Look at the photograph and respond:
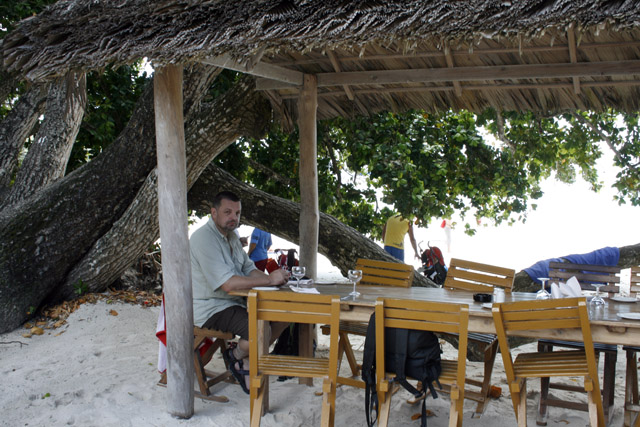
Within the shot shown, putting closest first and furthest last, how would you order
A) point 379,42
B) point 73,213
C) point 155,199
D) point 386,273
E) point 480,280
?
point 379,42
point 480,280
point 386,273
point 155,199
point 73,213

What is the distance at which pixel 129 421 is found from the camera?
157 inches

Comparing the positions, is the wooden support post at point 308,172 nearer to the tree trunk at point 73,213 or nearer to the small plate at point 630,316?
the tree trunk at point 73,213

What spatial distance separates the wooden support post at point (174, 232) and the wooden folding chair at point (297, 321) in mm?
743

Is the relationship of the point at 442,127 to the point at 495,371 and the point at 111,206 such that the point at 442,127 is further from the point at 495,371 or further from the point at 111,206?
the point at 111,206

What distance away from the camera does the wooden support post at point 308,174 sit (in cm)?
573

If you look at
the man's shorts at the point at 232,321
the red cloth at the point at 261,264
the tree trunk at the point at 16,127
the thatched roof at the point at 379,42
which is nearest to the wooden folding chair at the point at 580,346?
the thatched roof at the point at 379,42

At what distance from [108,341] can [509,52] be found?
179 inches

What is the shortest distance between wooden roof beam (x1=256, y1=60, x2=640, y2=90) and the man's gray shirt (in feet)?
6.74

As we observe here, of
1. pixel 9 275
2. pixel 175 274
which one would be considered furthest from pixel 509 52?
pixel 9 275

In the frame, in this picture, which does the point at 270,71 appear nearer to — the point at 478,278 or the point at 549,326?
the point at 478,278

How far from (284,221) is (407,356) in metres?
4.20

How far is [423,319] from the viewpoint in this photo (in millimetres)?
3240

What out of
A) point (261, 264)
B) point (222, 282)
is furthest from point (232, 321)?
point (261, 264)

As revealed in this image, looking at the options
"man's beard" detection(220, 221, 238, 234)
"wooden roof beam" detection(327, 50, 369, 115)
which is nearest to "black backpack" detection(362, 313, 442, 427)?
"man's beard" detection(220, 221, 238, 234)
